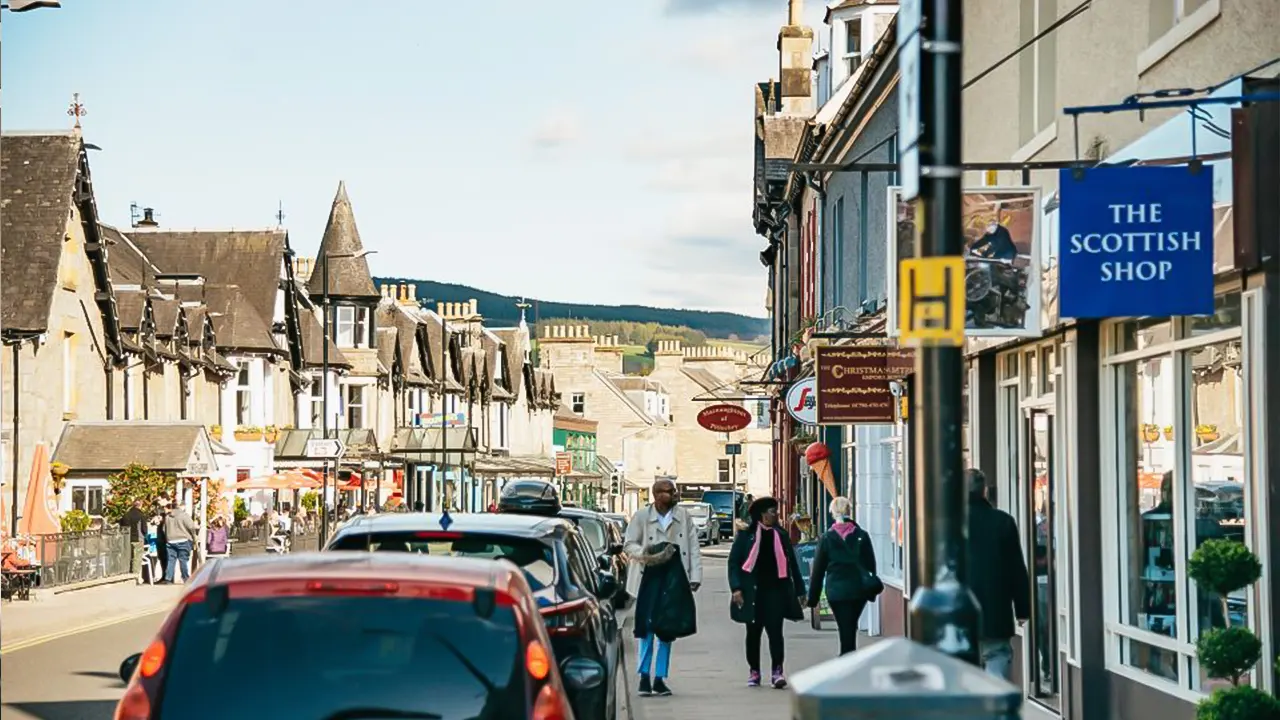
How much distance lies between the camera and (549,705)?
7.19 meters

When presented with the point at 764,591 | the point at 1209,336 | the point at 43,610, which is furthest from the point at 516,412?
the point at 1209,336

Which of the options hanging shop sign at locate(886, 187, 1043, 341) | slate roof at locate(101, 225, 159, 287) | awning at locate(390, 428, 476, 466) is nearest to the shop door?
hanging shop sign at locate(886, 187, 1043, 341)

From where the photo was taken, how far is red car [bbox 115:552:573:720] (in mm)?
6891

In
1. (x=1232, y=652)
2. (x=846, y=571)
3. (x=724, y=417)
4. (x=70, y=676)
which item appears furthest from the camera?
(x=724, y=417)

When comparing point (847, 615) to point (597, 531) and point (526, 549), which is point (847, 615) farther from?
point (597, 531)

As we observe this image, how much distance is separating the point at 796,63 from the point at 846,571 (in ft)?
101

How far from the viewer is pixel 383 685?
6961 mm

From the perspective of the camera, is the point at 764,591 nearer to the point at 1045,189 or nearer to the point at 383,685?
the point at 1045,189

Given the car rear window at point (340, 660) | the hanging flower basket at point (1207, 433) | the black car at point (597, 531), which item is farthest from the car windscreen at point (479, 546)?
the black car at point (597, 531)

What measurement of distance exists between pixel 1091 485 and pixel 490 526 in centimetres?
483

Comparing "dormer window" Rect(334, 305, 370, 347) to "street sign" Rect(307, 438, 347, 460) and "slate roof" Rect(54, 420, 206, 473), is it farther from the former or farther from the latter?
"slate roof" Rect(54, 420, 206, 473)

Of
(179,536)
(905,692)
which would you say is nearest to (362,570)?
(905,692)

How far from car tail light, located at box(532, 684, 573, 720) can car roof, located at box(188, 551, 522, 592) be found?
1.34ft

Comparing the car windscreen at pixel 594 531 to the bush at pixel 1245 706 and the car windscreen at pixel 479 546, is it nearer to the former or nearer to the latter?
the car windscreen at pixel 479 546
